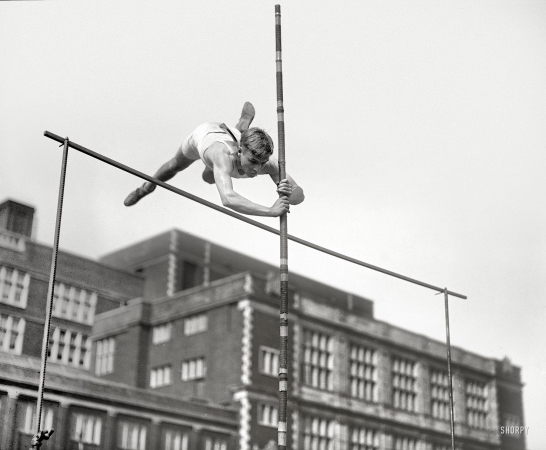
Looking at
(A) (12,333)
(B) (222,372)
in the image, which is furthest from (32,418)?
(B) (222,372)

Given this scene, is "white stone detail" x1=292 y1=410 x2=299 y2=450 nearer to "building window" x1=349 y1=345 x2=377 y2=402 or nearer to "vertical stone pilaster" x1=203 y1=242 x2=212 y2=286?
"building window" x1=349 y1=345 x2=377 y2=402

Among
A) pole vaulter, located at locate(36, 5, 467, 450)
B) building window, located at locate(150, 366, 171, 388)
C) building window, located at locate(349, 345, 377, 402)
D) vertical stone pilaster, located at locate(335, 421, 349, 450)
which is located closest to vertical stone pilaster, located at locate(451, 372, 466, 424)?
building window, located at locate(349, 345, 377, 402)

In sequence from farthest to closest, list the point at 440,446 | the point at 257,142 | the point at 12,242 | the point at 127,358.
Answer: the point at 440,446 → the point at 127,358 → the point at 12,242 → the point at 257,142

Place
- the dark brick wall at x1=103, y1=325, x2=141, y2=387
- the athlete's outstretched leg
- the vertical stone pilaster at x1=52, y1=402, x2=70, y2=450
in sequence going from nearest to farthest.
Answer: the athlete's outstretched leg, the vertical stone pilaster at x1=52, y1=402, x2=70, y2=450, the dark brick wall at x1=103, y1=325, x2=141, y2=387

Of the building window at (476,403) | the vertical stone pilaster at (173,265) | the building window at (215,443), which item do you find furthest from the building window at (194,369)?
the building window at (476,403)

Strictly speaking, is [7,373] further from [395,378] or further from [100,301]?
[395,378]

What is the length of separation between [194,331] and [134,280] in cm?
429

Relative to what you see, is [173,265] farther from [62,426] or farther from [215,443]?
[62,426]

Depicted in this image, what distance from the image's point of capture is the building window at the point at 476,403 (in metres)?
26.0

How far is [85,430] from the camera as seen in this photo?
57.6 ft

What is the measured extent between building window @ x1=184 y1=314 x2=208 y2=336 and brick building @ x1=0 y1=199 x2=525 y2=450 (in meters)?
0.04

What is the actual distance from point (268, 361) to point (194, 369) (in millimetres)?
1996

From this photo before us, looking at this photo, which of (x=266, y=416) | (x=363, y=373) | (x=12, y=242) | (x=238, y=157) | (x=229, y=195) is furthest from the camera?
(x=363, y=373)

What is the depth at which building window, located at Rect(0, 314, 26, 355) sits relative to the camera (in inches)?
744
